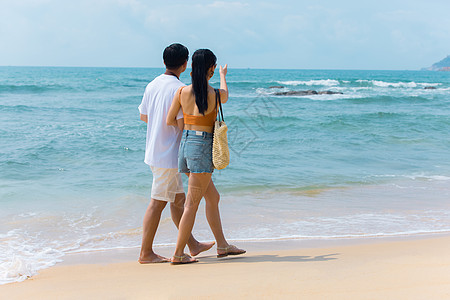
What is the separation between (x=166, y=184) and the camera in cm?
359

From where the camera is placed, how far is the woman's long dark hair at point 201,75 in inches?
127

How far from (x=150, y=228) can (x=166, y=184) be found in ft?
1.42

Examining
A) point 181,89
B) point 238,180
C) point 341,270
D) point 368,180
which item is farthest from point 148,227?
point 368,180

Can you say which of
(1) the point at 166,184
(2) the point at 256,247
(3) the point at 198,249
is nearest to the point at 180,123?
(1) the point at 166,184

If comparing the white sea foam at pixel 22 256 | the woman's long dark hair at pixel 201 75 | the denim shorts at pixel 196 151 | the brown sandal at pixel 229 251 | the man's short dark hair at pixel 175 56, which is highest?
the man's short dark hair at pixel 175 56

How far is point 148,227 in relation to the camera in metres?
3.70

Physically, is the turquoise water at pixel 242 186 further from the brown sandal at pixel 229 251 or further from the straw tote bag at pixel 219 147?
the straw tote bag at pixel 219 147

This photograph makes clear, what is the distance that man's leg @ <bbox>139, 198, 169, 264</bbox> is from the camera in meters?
3.68

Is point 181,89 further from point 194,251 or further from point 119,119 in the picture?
point 119,119

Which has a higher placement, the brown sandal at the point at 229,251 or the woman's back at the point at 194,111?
the woman's back at the point at 194,111

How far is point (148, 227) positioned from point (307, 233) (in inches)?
78.7

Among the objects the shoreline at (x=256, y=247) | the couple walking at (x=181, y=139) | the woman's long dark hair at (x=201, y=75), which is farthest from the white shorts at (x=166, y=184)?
the shoreline at (x=256, y=247)

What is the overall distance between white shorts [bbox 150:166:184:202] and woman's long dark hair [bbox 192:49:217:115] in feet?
2.10

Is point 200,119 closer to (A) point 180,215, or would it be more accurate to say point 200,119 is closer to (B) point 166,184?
(B) point 166,184
